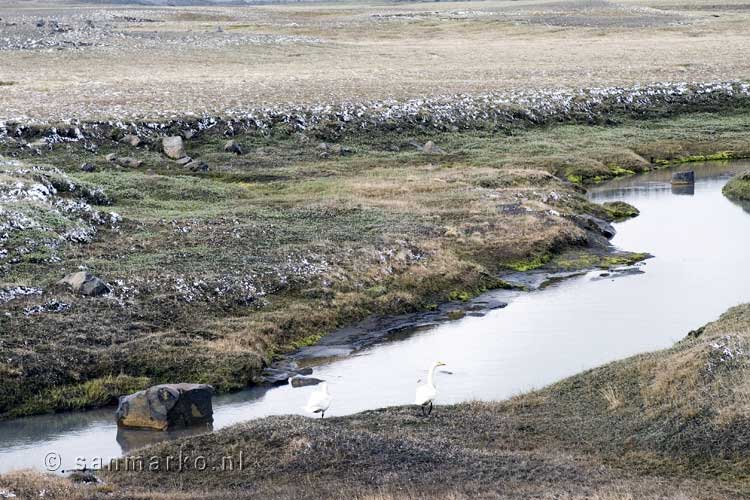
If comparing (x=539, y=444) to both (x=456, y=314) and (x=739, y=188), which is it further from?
(x=739, y=188)

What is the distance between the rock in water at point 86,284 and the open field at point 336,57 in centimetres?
2683

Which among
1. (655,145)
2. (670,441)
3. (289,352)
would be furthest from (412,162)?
(670,441)

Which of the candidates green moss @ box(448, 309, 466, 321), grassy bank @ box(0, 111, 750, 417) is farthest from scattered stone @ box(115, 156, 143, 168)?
green moss @ box(448, 309, 466, 321)

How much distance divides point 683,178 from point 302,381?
33.1 meters

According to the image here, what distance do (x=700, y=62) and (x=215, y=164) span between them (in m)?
48.7

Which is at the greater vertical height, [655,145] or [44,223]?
[44,223]

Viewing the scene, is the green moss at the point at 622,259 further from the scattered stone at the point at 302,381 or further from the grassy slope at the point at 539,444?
the grassy slope at the point at 539,444

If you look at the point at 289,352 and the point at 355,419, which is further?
the point at 289,352

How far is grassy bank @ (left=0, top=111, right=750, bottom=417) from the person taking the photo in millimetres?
27859

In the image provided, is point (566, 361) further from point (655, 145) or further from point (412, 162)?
point (655, 145)

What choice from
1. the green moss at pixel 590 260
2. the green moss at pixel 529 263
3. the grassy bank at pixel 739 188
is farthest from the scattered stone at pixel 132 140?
the grassy bank at pixel 739 188

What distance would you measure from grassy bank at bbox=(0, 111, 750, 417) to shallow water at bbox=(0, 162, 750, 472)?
63.5 inches

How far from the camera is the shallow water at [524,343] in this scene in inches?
950

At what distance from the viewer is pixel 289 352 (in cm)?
2988
